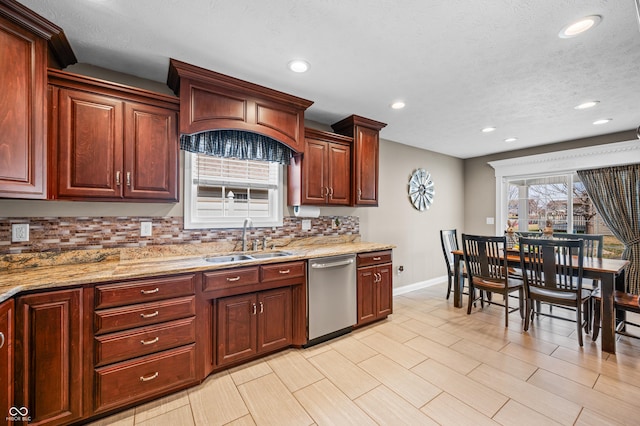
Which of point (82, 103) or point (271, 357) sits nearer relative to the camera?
point (82, 103)

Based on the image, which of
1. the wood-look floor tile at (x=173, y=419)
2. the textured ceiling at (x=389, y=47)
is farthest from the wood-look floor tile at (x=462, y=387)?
the textured ceiling at (x=389, y=47)

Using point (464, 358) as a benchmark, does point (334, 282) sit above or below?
above

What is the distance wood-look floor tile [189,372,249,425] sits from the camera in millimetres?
1768

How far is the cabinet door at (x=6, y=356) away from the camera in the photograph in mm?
1348

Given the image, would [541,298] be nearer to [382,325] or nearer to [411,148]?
[382,325]

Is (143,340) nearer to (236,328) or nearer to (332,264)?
(236,328)

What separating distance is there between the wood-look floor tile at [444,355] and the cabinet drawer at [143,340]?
2117 mm

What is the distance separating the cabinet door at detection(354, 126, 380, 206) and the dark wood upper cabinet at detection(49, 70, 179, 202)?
2.08m

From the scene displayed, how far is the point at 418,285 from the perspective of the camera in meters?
4.85

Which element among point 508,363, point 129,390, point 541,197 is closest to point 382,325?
point 508,363

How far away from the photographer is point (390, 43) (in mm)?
1926

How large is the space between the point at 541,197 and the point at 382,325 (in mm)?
4009

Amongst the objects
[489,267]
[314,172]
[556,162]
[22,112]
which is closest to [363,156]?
[314,172]

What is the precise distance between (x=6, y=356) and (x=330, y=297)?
2226 millimetres
